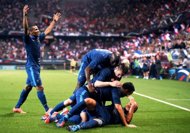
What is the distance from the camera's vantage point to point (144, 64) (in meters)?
28.9

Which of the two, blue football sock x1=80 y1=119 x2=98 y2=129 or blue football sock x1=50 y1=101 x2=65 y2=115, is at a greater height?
blue football sock x1=50 y1=101 x2=65 y2=115

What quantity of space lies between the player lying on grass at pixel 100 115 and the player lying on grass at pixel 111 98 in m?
0.18

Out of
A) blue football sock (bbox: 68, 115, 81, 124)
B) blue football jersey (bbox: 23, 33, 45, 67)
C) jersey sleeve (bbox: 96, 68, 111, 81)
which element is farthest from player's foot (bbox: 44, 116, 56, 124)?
blue football jersey (bbox: 23, 33, 45, 67)

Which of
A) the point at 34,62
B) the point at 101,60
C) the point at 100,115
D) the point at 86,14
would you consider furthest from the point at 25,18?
the point at 86,14

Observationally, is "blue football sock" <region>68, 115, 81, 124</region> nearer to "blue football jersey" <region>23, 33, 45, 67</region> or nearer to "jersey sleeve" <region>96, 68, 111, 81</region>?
"jersey sleeve" <region>96, 68, 111, 81</region>

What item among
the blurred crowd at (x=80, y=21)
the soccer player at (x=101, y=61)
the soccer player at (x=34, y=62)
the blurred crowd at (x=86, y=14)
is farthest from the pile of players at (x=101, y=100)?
the blurred crowd at (x=86, y=14)

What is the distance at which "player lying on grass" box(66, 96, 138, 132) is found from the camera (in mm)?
7449

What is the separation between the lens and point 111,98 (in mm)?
7918

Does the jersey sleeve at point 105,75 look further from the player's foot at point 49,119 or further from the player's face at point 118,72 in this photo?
the player's foot at point 49,119

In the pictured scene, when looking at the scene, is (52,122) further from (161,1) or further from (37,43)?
(161,1)

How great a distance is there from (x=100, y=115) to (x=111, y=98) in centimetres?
47

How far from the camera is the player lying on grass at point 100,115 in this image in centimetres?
745

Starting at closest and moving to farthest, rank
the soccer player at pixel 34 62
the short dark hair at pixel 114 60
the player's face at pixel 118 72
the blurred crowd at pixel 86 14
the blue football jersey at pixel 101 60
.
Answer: the player's face at pixel 118 72, the short dark hair at pixel 114 60, the blue football jersey at pixel 101 60, the soccer player at pixel 34 62, the blurred crowd at pixel 86 14

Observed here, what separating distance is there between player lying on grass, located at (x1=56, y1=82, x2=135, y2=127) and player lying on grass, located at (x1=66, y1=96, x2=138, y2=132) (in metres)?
0.18
